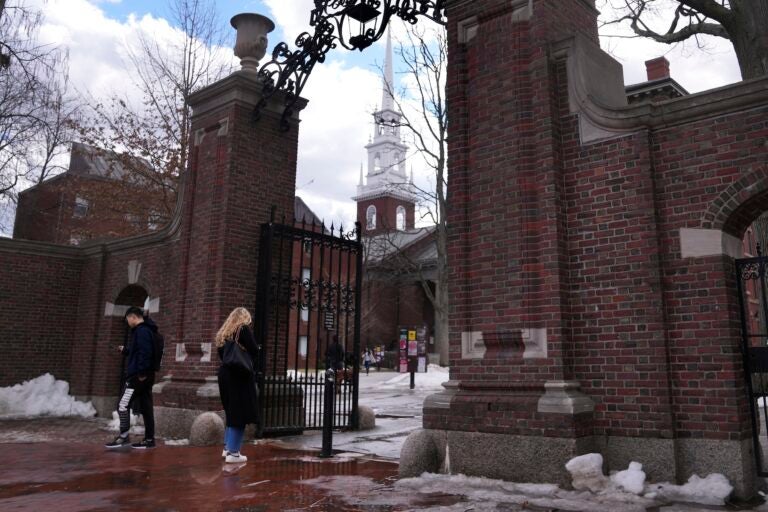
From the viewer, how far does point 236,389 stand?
724cm

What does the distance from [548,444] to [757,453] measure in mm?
1873

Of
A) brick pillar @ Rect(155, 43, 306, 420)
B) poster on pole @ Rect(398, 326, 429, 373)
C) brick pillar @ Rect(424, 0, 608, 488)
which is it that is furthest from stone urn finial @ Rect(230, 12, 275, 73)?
poster on pole @ Rect(398, 326, 429, 373)

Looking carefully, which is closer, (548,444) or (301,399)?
(548,444)

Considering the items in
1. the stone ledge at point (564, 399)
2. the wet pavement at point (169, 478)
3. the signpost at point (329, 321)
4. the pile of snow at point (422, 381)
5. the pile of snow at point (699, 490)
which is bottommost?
the wet pavement at point (169, 478)

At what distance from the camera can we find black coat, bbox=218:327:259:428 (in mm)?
7180

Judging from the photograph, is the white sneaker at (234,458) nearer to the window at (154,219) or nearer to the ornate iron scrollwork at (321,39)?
the ornate iron scrollwork at (321,39)

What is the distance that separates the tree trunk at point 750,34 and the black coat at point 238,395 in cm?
1044

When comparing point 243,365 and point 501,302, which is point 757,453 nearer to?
point 501,302

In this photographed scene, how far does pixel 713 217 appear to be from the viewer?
5.84m

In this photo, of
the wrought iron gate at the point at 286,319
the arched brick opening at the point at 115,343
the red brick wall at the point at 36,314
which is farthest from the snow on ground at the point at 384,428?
the red brick wall at the point at 36,314

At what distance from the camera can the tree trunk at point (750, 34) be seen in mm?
11461

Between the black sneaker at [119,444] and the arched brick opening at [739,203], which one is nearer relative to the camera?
the arched brick opening at [739,203]

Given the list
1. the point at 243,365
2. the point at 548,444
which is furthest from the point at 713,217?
the point at 243,365

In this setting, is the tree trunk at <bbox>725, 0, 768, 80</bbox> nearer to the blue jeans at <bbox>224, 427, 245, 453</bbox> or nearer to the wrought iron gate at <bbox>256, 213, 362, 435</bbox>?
the wrought iron gate at <bbox>256, 213, 362, 435</bbox>
